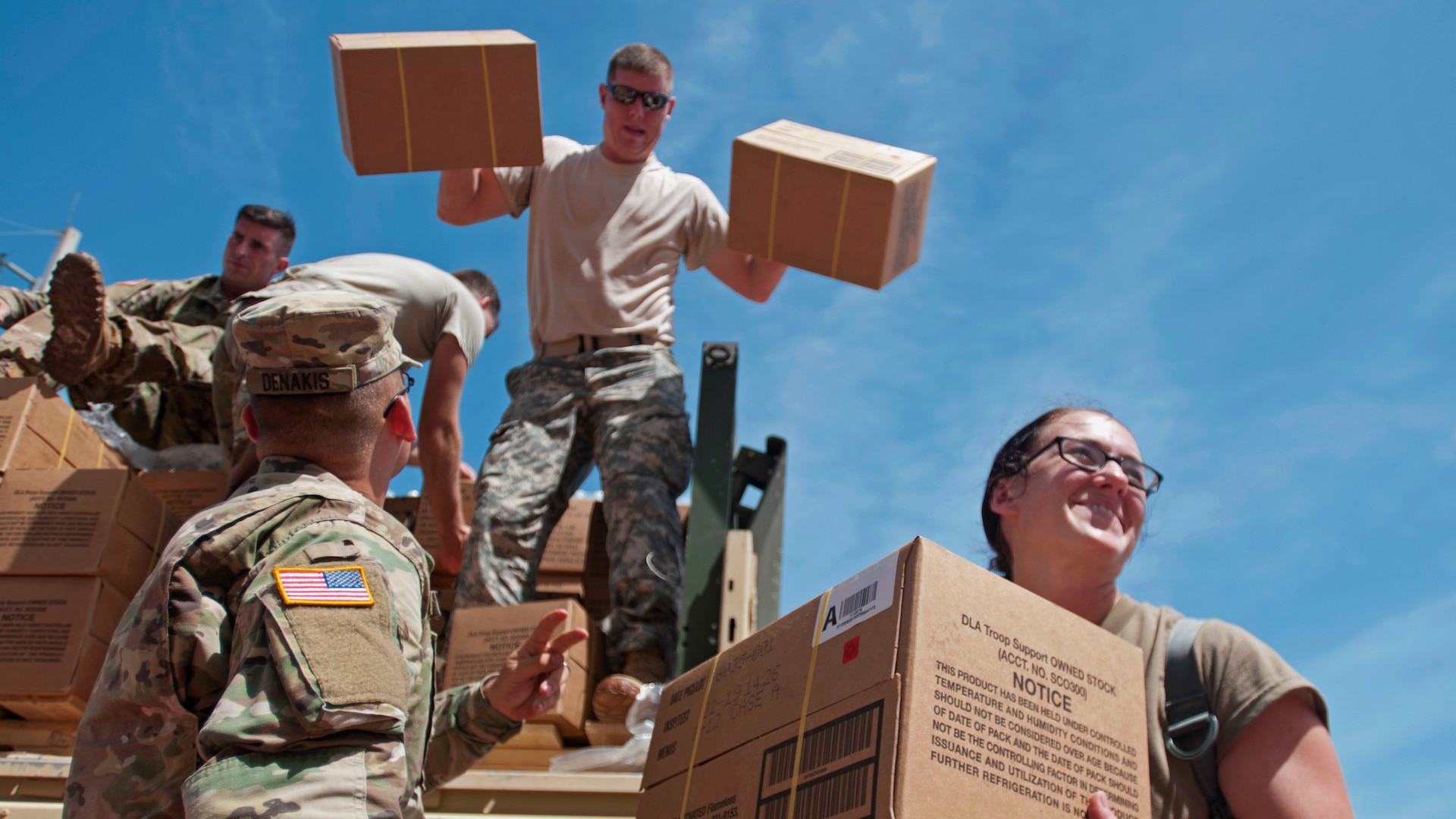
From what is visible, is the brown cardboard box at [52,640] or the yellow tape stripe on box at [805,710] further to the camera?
the brown cardboard box at [52,640]

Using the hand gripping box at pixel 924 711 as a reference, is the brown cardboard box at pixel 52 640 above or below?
above

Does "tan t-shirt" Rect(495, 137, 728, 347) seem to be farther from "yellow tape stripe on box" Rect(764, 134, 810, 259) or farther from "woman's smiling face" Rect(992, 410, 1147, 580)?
"woman's smiling face" Rect(992, 410, 1147, 580)

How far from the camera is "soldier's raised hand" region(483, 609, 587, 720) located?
6.42 feet

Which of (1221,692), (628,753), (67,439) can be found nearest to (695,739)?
(1221,692)

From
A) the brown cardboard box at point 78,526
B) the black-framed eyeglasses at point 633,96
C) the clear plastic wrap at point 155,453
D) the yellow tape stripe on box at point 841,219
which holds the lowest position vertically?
the brown cardboard box at point 78,526

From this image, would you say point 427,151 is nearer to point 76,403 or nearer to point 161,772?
point 76,403

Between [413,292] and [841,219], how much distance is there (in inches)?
51.3

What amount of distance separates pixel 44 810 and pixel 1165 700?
7.67 feet

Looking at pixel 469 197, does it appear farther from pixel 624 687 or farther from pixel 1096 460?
pixel 1096 460

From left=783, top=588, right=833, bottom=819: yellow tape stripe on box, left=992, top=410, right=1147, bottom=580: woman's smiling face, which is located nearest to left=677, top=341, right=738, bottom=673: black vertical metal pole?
left=992, top=410, right=1147, bottom=580: woman's smiling face

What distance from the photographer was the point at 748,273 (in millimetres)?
3926

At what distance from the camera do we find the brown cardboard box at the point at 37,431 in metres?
3.40

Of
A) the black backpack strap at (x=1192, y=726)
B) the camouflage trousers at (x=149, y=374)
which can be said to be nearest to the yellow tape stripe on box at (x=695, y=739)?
the black backpack strap at (x=1192, y=726)

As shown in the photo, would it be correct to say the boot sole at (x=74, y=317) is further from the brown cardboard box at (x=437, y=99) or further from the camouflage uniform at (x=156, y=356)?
the brown cardboard box at (x=437, y=99)
